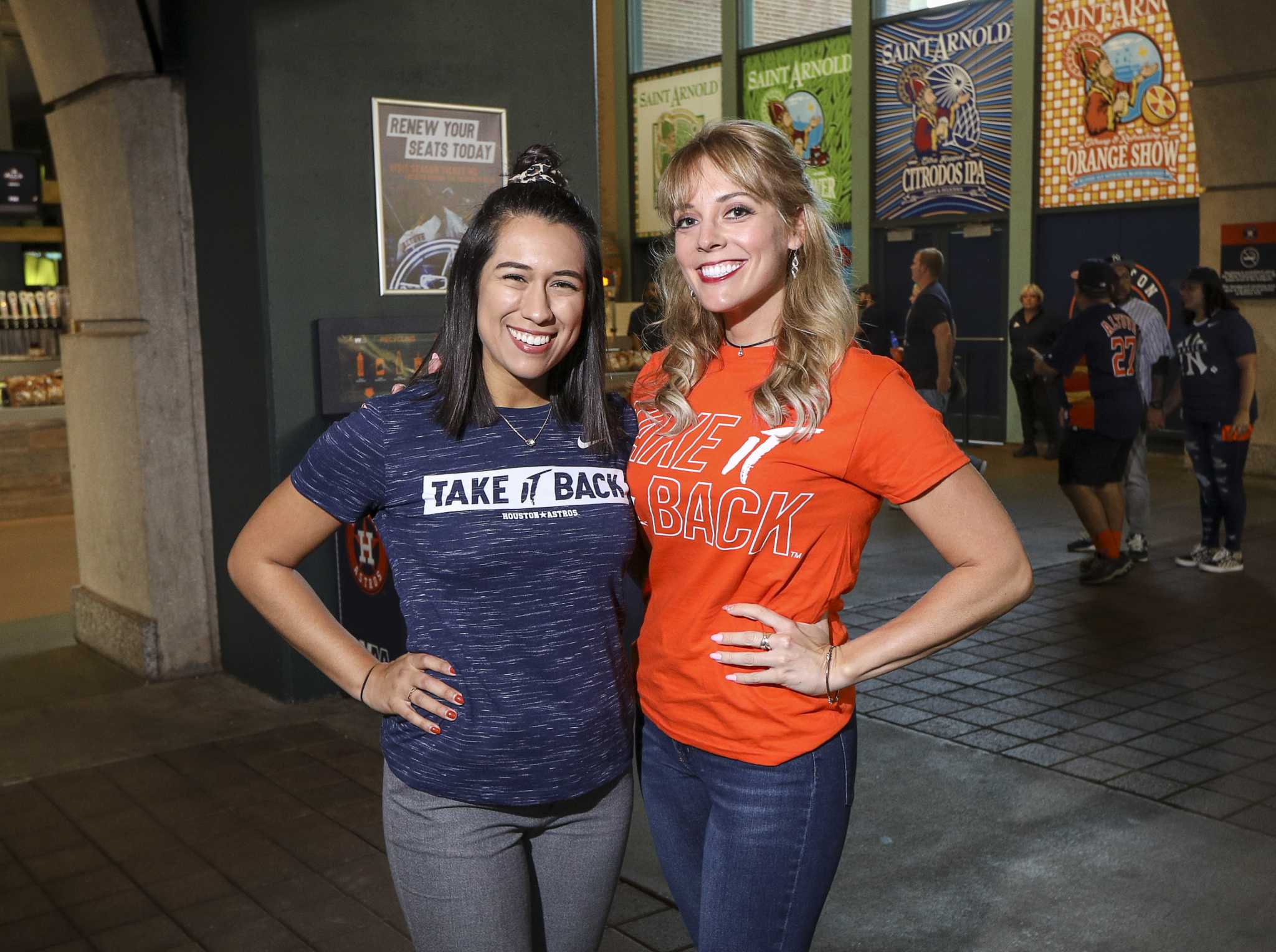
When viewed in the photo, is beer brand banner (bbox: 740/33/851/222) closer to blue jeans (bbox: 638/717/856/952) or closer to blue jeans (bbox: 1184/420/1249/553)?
blue jeans (bbox: 1184/420/1249/553)

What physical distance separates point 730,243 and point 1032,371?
11.5m

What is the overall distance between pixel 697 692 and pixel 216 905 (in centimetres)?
220

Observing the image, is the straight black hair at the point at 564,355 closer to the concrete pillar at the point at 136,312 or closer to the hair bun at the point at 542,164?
the hair bun at the point at 542,164

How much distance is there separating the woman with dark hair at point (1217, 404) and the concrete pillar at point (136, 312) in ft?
18.9

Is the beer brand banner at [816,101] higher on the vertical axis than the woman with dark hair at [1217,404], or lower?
higher

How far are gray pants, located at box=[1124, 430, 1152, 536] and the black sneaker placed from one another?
0.55m

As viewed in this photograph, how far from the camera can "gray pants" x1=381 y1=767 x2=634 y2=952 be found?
2008mm

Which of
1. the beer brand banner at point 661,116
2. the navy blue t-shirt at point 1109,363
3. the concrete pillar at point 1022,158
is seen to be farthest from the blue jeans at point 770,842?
the beer brand banner at point 661,116

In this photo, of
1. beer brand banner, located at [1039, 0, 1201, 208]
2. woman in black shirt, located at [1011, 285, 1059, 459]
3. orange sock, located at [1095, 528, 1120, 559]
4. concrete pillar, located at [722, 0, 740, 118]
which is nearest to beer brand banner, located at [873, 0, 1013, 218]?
beer brand banner, located at [1039, 0, 1201, 208]

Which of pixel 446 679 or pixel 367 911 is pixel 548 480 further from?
pixel 367 911

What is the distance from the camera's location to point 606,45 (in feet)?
65.4

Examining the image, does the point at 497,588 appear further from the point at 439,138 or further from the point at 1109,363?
the point at 1109,363

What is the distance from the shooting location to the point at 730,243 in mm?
2123

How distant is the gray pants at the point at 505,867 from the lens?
201cm
